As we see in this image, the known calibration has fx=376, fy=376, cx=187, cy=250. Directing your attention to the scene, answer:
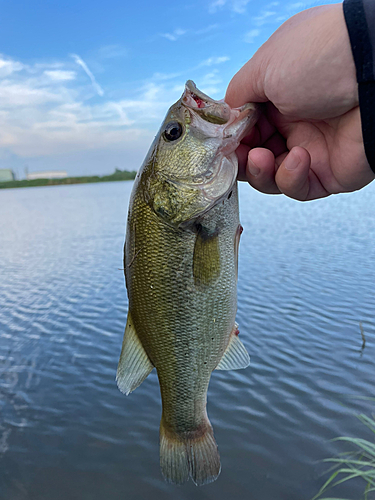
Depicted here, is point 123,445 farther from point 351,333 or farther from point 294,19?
point 294,19

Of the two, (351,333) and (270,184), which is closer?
(270,184)

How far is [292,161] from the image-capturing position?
8.20ft

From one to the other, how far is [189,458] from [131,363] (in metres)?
0.78

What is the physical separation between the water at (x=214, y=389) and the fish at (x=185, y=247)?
4553 millimetres

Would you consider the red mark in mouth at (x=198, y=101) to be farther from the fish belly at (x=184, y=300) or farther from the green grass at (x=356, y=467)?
the green grass at (x=356, y=467)

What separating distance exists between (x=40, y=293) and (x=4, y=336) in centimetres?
339

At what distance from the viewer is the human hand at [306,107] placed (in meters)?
2.03

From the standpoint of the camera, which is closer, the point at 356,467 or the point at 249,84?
the point at 249,84

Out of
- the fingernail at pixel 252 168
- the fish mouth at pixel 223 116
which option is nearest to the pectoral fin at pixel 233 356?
the fingernail at pixel 252 168

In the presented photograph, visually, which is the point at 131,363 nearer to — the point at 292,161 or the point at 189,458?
the point at 189,458

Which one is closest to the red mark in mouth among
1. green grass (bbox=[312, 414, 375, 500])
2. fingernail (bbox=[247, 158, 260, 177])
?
fingernail (bbox=[247, 158, 260, 177])

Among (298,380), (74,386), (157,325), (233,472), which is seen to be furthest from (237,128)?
(74,386)

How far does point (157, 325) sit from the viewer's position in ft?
7.78

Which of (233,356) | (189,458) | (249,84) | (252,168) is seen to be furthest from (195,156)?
(189,458)
